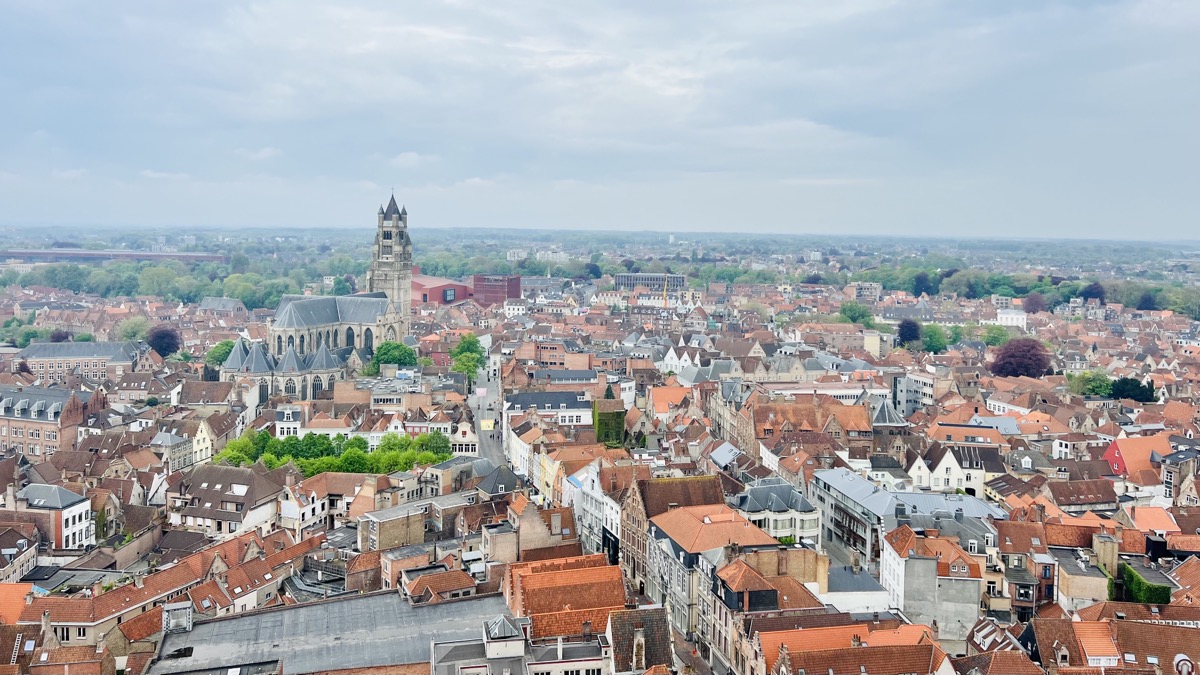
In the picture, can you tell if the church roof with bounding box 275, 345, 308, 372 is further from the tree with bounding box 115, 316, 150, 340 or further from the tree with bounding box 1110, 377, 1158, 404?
the tree with bounding box 1110, 377, 1158, 404

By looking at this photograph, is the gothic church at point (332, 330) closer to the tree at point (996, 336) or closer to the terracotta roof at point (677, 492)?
the terracotta roof at point (677, 492)

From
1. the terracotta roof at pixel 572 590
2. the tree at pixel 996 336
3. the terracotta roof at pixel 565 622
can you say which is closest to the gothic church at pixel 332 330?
the terracotta roof at pixel 572 590

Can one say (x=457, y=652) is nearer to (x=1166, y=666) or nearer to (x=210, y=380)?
(x=1166, y=666)

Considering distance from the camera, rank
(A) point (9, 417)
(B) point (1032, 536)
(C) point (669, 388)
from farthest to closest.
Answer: (C) point (669, 388), (A) point (9, 417), (B) point (1032, 536)

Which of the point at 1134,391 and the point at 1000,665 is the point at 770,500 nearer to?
the point at 1000,665

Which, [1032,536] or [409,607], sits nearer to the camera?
[409,607]

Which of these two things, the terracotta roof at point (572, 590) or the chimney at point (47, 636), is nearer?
the chimney at point (47, 636)

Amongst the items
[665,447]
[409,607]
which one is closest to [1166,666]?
A: [409,607]
